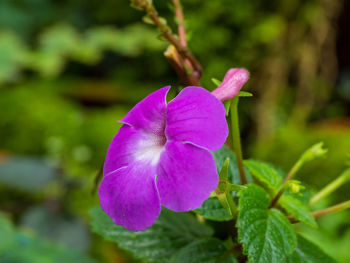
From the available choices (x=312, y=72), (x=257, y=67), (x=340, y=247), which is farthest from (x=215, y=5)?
(x=340, y=247)

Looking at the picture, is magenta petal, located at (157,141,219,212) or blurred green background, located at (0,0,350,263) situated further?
blurred green background, located at (0,0,350,263)

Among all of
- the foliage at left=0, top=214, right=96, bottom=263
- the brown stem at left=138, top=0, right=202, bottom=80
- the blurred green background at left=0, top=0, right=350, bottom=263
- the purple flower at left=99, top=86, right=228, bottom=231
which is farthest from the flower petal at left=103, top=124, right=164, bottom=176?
the blurred green background at left=0, top=0, right=350, bottom=263

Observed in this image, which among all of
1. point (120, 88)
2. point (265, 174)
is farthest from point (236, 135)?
point (120, 88)

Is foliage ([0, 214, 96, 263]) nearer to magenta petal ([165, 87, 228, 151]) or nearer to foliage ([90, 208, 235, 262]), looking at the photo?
foliage ([90, 208, 235, 262])

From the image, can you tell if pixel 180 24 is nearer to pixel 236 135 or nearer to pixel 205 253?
pixel 236 135

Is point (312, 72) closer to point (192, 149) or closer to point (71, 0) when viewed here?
point (71, 0)

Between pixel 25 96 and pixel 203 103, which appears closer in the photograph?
pixel 203 103
